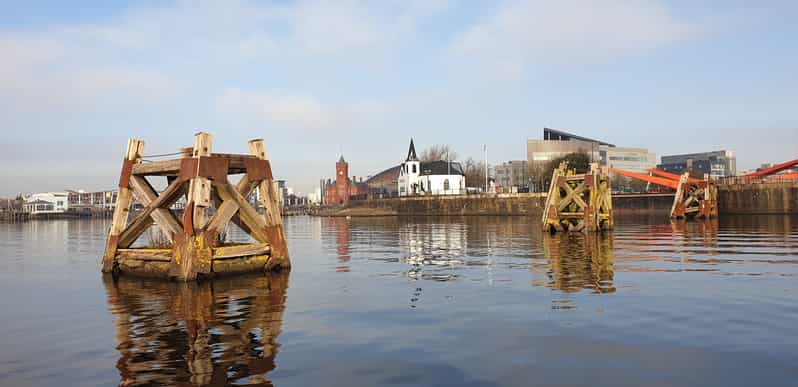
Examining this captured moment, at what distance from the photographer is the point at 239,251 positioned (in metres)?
15.3

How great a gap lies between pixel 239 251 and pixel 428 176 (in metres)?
113

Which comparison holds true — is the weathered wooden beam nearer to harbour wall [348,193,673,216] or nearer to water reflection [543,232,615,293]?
water reflection [543,232,615,293]

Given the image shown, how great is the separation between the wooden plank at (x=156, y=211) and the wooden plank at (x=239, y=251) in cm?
111

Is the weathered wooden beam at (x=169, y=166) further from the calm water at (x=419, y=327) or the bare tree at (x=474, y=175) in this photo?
the bare tree at (x=474, y=175)

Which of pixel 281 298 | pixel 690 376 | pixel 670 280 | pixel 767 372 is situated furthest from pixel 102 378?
pixel 670 280

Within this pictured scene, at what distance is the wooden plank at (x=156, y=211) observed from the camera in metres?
14.3

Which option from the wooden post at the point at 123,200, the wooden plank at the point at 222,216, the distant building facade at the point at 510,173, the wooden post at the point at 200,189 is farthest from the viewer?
the distant building facade at the point at 510,173

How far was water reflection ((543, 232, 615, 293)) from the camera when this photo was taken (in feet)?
43.2

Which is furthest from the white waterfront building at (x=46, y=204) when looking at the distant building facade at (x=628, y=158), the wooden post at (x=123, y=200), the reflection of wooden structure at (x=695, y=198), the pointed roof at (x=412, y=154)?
the wooden post at (x=123, y=200)

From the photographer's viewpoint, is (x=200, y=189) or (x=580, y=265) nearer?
(x=200, y=189)

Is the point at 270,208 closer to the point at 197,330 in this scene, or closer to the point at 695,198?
the point at 197,330

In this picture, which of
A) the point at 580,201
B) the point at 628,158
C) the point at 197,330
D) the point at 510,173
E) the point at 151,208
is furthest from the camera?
the point at 510,173

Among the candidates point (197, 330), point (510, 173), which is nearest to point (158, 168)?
point (197, 330)

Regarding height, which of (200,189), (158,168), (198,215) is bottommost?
(198,215)
